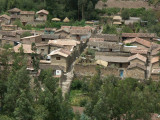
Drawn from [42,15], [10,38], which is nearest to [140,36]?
[10,38]

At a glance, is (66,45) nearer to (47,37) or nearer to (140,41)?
(47,37)

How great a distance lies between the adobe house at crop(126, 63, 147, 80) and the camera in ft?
65.5

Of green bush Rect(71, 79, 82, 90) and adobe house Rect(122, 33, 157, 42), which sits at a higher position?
adobe house Rect(122, 33, 157, 42)

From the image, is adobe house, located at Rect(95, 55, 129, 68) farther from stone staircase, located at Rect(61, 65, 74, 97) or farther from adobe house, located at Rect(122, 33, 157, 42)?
adobe house, located at Rect(122, 33, 157, 42)

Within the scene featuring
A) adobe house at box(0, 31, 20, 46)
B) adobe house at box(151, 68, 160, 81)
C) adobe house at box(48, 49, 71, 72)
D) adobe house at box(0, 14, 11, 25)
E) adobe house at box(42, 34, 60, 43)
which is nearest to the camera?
adobe house at box(151, 68, 160, 81)

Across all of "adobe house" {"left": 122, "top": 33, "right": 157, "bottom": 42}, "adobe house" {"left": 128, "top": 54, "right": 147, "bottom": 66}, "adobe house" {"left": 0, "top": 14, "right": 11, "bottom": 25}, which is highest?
"adobe house" {"left": 0, "top": 14, "right": 11, "bottom": 25}

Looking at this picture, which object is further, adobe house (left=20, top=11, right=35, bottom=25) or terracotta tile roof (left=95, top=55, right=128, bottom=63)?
adobe house (left=20, top=11, right=35, bottom=25)

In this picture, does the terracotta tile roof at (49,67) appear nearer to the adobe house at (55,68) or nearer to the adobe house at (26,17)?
the adobe house at (55,68)

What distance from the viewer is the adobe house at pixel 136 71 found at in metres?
20.0

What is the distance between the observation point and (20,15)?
36.3 m

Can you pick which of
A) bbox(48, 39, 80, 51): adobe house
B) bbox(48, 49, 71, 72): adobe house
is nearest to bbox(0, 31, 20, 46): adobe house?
bbox(48, 39, 80, 51): adobe house

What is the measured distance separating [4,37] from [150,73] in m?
13.8

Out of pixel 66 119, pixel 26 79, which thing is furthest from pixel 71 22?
pixel 66 119

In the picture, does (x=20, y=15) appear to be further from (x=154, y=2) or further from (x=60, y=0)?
(x=154, y=2)
